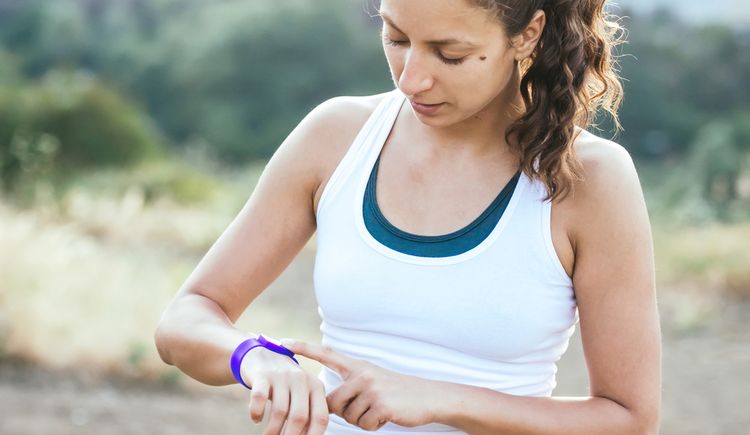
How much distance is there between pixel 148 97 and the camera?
15875 millimetres

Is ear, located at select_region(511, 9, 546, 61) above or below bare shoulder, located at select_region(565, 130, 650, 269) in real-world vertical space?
above

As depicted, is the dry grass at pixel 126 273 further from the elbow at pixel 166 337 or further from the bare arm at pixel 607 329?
the bare arm at pixel 607 329

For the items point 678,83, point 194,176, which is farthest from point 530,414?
point 678,83

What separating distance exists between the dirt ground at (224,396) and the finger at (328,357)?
3315 millimetres

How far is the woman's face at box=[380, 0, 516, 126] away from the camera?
1697mm

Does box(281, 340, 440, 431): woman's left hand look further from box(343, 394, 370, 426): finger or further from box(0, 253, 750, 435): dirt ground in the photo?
box(0, 253, 750, 435): dirt ground

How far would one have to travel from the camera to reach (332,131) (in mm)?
1908

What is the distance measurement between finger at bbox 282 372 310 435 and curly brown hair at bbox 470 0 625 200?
514 mm

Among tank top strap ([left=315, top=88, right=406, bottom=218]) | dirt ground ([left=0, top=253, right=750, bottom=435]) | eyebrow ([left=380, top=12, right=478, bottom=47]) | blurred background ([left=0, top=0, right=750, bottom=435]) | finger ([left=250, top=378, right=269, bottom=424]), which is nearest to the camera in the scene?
finger ([left=250, top=378, right=269, bottom=424])

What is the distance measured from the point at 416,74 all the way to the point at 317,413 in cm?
57

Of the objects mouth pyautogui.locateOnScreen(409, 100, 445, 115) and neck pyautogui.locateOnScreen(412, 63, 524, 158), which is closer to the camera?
mouth pyautogui.locateOnScreen(409, 100, 445, 115)

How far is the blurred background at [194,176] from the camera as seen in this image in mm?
5527

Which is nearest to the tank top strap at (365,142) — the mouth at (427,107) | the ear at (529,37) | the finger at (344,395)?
the mouth at (427,107)

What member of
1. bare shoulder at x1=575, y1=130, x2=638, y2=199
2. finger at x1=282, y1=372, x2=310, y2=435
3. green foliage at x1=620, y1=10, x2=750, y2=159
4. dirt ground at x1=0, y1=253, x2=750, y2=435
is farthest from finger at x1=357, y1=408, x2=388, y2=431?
green foliage at x1=620, y1=10, x2=750, y2=159
